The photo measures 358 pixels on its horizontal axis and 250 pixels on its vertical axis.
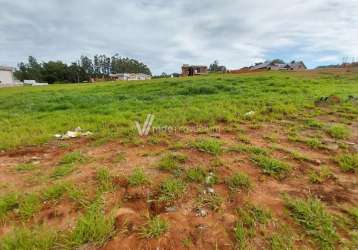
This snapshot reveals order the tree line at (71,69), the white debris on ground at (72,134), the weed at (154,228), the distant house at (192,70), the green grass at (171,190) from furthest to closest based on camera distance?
the tree line at (71,69)
the distant house at (192,70)
the white debris on ground at (72,134)
the green grass at (171,190)
the weed at (154,228)

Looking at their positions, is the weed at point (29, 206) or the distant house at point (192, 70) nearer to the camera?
the weed at point (29, 206)

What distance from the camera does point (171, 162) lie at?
2.64 meters

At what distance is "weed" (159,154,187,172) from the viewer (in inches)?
99.8

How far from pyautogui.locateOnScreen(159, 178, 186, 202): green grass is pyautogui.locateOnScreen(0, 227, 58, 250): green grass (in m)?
0.88

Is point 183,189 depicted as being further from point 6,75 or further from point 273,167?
point 6,75

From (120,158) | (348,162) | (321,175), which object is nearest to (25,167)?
(120,158)

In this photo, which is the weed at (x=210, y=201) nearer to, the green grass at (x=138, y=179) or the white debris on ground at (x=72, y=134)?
the green grass at (x=138, y=179)

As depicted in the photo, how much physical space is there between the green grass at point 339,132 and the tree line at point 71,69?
5922cm

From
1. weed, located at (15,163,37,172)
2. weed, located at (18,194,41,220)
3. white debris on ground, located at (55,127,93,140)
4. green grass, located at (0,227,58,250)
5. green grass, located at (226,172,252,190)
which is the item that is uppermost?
white debris on ground, located at (55,127,93,140)

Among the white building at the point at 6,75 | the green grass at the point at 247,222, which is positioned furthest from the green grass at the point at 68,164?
the white building at the point at 6,75

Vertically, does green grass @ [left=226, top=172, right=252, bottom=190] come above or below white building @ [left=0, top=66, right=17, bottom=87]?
below

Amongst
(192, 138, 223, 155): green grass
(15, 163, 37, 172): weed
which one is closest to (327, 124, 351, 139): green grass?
(192, 138, 223, 155): green grass

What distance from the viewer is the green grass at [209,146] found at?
294 cm

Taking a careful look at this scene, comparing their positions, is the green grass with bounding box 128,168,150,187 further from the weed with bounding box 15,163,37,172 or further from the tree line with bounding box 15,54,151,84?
the tree line with bounding box 15,54,151,84
